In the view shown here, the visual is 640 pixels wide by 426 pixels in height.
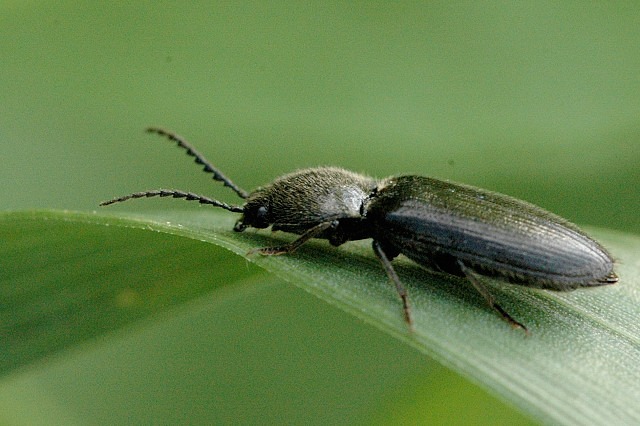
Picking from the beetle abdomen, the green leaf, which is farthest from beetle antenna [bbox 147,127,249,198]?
the beetle abdomen

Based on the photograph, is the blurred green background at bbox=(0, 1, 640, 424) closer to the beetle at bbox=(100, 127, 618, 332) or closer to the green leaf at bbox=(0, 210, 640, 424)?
the green leaf at bbox=(0, 210, 640, 424)

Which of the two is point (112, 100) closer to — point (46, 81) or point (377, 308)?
point (46, 81)

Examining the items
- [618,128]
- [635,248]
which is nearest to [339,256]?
[635,248]

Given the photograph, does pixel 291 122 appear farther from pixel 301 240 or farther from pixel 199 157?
pixel 301 240

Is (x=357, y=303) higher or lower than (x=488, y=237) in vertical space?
lower

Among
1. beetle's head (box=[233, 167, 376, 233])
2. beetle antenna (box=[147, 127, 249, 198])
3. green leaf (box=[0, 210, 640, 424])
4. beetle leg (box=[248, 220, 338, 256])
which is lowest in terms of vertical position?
green leaf (box=[0, 210, 640, 424])

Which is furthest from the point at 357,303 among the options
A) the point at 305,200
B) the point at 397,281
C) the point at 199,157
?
the point at 199,157

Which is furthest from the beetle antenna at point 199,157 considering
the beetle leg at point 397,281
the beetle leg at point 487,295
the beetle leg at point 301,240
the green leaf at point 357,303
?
the beetle leg at point 487,295
